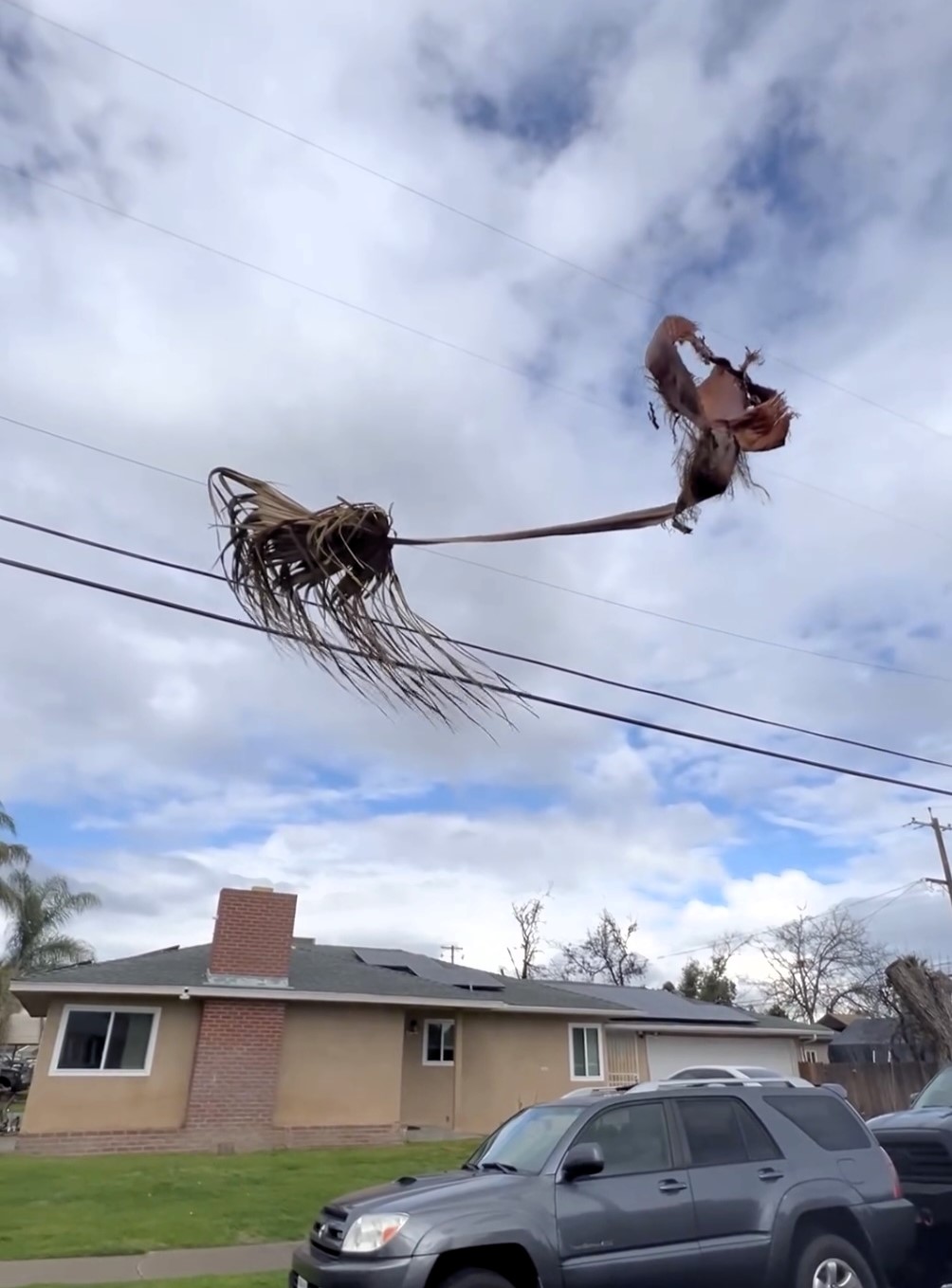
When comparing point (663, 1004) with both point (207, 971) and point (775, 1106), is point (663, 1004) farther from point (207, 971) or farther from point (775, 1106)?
point (775, 1106)

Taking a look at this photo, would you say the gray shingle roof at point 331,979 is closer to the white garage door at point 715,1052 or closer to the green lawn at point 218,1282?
the white garage door at point 715,1052

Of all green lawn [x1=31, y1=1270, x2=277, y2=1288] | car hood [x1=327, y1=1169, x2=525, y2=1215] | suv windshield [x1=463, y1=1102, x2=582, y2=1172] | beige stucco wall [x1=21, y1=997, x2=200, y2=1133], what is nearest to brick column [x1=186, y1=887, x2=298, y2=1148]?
beige stucco wall [x1=21, y1=997, x2=200, y2=1133]

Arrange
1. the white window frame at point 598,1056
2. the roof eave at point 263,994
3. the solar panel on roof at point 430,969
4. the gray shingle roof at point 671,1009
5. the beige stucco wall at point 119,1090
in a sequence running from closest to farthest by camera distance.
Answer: the beige stucco wall at point 119,1090 → the roof eave at point 263,994 → the white window frame at point 598,1056 → the solar panel on roof at point 430,969 → the gray shingle roof at point 671,1009

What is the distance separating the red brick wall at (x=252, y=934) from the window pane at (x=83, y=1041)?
2.08 meters

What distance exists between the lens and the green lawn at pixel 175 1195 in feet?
31.7

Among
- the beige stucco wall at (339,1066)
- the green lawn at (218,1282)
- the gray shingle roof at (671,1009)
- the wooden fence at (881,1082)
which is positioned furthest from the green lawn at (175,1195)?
the wooden fence at (881,1082)

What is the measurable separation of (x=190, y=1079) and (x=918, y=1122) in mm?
13051

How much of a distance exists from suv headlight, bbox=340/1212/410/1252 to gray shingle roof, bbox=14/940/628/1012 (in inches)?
510

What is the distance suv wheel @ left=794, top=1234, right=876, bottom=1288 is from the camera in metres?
6.14

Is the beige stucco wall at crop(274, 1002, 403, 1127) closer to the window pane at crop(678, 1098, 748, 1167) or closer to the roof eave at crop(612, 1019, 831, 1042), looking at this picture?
the roof eave at crop(612, 1019, 831, 1042)

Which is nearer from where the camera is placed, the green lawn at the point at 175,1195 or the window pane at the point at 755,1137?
the window pane at the point at 755,1137

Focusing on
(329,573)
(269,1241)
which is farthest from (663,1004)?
(329,573)

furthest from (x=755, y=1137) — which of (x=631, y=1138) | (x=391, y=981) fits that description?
(x=391, y=981)

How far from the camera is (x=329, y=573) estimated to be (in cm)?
282
